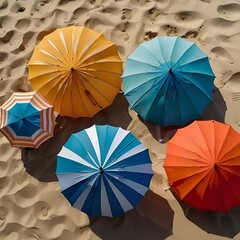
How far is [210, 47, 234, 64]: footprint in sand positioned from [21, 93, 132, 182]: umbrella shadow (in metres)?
1.71

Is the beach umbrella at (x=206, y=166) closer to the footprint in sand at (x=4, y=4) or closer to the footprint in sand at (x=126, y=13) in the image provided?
the footprint in sand at (x=126, y=13)

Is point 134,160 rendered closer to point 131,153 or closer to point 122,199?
point 131,153

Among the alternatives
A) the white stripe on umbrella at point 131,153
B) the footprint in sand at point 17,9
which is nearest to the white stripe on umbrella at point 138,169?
the white stripe on umbrella at point 131,153

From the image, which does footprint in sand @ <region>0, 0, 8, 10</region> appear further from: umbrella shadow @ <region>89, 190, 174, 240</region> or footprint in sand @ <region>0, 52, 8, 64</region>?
umbrella shadow @ <region>89, 190, 174, 240</region>

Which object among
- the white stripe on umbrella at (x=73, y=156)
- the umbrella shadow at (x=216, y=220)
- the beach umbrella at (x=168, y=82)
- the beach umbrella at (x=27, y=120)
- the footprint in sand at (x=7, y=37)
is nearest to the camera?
the white stripe on umbrella at (x=73, y=156)

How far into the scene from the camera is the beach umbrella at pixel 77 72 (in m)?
5.56

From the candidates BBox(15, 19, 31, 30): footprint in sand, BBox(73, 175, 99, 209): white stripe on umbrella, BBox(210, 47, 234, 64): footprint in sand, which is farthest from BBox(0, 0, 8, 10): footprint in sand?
BBox(73, 175, 99, 209): white stripe on umbrella

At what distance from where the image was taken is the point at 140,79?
5.57 metres

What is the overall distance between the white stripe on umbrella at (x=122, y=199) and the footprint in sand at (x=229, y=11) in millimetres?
3710

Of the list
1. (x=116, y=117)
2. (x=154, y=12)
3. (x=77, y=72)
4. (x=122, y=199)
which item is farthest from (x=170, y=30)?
(x=122, y=199)

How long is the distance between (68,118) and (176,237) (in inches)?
98.6

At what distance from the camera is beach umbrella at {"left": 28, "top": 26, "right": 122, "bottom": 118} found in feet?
18.2

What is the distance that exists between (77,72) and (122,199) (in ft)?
6.27

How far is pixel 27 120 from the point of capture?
5480 millimetres
